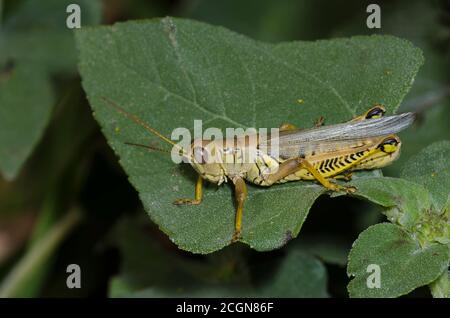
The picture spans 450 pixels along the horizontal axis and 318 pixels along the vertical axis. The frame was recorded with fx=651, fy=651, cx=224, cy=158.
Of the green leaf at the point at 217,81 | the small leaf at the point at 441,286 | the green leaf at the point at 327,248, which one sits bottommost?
the green leaf at the point at 327,248

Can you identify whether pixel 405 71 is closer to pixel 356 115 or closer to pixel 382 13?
pixel 356 115

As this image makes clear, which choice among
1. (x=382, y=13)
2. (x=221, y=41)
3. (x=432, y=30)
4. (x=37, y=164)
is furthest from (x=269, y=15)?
(x=221, y=41)

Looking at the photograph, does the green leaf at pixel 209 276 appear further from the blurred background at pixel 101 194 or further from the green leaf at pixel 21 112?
the green leaf at pixel 21 112

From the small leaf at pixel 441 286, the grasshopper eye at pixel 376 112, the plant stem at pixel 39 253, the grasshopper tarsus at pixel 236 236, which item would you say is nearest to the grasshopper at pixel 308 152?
the grasshopper eye at pixel 376 112

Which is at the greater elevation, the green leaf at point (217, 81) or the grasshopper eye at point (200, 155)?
the green leaf at point (217, 81)

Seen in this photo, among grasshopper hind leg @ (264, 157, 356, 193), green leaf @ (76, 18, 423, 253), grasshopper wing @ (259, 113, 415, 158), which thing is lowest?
grasshopper hind leg @ (264, 157, 356, 193)

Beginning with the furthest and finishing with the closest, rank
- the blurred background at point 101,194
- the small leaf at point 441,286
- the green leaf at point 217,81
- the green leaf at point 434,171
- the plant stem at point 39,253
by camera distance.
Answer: the plant stem at point 39,253, the blurred background at point 101,194, the green leaf at point 217,81, the green leaf at point 434,171, the small leaf at point 441,286

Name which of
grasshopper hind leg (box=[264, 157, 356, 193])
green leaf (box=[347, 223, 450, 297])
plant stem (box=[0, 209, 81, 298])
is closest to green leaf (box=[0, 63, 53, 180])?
plant stem (box=[0, 209, 81, 298])

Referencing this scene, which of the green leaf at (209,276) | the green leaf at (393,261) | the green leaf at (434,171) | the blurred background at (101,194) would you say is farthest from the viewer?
the blurred background at (101,194)

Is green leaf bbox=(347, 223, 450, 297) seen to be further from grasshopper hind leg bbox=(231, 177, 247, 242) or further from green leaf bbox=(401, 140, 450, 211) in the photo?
grasshopper hind leg bbox=(231, 177, 247, 242)
